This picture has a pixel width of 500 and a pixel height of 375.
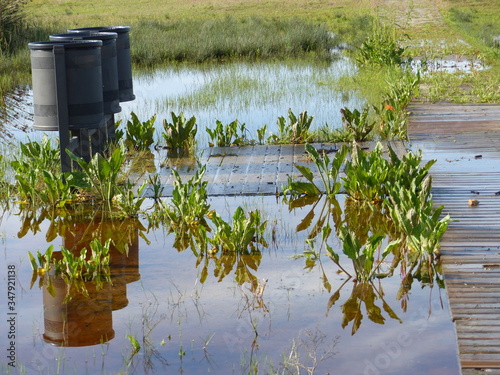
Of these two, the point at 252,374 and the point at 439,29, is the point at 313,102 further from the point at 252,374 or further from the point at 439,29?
the point at 439,29

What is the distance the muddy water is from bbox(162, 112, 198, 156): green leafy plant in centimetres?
302

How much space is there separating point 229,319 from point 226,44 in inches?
623

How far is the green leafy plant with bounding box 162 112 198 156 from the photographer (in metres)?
9.10

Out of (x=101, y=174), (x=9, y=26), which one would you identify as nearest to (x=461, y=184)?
(x=101, y=174)

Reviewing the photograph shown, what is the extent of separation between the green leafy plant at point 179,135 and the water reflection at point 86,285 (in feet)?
7.42

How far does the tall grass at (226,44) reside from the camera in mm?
19312

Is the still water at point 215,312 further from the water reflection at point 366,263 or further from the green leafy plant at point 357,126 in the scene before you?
the green leafy plant at point 357,126

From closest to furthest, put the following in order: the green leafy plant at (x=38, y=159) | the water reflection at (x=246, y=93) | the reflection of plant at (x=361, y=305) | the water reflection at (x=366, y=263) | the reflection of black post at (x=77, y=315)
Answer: the reflection of black post at (x=77, y=315) < the reflection of plant at (x=361, y=305) < the water reflection at (x=366, y=263) < the green leafy plant at (x=38, y=159) < the water reflection at (x=246, y=93)

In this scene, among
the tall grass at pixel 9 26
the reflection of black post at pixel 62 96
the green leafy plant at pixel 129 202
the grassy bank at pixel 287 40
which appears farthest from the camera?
the tall grass at pixel 9 26

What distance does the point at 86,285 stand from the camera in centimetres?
535

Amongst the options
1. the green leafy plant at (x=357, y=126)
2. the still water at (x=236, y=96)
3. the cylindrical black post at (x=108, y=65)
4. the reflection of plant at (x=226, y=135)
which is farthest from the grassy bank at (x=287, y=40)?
the cylindrical black post at (x=108, y=65)

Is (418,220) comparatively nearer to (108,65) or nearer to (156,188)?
(156,188)

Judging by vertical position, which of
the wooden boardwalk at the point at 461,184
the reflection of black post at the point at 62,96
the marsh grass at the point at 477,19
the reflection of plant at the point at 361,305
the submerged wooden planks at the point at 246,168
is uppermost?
the reflection of black post at the point at 62,96

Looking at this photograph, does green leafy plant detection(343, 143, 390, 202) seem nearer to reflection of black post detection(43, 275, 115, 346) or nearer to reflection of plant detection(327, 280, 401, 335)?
reflection of plant detection(327, 280, 401, 335)
